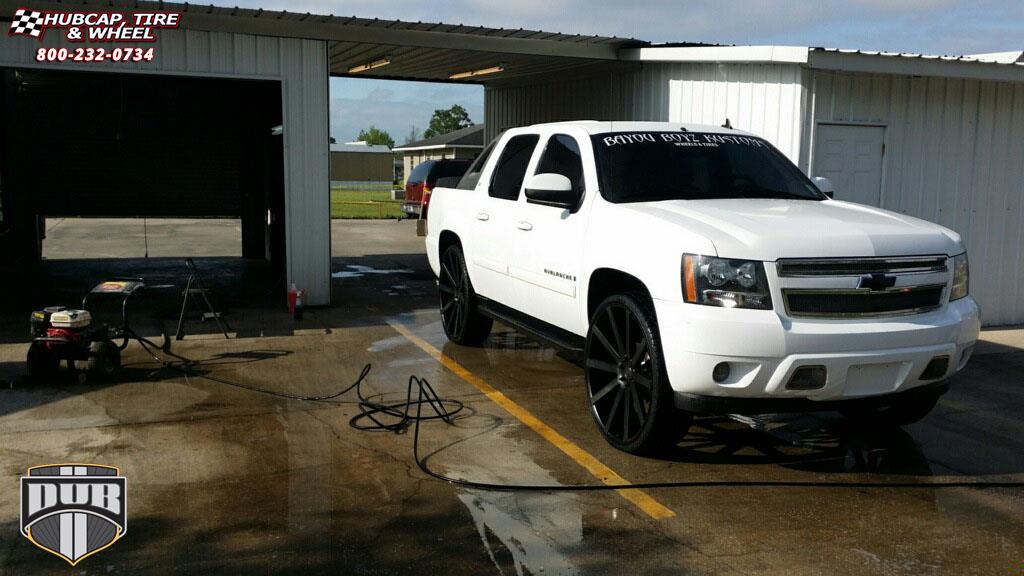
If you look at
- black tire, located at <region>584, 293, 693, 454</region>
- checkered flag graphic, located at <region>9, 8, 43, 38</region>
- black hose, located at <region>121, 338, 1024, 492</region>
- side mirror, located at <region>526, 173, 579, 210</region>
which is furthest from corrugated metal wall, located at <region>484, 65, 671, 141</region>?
checkered flag graphic, located at <region>9, 8, 43, 38</region>

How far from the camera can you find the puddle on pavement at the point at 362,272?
14.9m

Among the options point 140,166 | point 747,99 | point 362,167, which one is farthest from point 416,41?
point 362,167

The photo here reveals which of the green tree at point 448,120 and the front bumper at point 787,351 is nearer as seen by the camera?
the front bumper at point 787,351

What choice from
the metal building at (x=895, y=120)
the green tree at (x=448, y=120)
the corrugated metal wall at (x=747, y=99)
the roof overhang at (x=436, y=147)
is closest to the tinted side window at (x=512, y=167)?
the metal building at (x=895, y=120)

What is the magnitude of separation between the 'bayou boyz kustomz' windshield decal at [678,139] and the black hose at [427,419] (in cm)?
→ 221

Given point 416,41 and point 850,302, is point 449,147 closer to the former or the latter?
point 416,41

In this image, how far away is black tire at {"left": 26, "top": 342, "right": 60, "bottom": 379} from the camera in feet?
23.6

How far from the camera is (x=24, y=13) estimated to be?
955cm

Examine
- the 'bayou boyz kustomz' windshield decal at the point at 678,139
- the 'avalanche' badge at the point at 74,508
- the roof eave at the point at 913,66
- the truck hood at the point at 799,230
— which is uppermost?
the roof eave at the point at 913,66

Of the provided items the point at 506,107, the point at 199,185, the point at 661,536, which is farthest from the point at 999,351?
the point at 199,185

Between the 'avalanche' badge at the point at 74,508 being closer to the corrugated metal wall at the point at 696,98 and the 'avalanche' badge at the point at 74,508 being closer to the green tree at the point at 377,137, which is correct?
the corrugated metal wall at the point at 696,98

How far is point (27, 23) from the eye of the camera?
9.61m

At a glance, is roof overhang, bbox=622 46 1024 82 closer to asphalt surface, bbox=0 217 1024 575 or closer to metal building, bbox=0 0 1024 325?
metal building, bbox=0 0 1024 325

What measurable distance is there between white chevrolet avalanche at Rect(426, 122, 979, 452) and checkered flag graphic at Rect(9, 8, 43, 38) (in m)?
6.16
